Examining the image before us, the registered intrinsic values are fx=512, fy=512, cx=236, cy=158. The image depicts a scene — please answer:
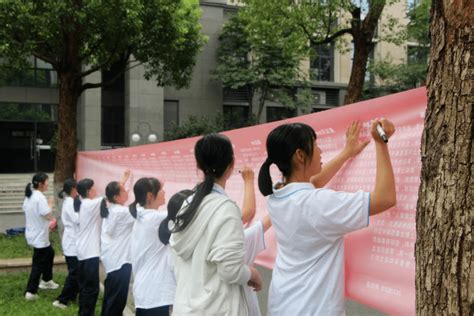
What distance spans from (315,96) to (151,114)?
8275 mm

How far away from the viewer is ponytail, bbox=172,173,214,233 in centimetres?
220

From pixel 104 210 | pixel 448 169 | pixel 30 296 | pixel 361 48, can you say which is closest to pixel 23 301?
pixel 30 296

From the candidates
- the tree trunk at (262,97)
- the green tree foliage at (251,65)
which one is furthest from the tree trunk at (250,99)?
the tree trunk at (262,97)

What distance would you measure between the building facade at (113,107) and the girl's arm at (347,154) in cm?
1828

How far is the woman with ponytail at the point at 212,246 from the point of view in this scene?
211cm

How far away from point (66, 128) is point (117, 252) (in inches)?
231

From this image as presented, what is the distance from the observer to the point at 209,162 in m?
2.29

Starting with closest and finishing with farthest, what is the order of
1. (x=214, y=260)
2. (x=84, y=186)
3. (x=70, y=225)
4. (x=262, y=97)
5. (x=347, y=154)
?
1. (x=214, y=260)
2. (x=347, y=154)
3. (x=84, y=186)
4. (x=70, y=225)
5. (x=262, y=97)

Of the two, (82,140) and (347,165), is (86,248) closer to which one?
(347,165)

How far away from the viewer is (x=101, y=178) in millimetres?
7473

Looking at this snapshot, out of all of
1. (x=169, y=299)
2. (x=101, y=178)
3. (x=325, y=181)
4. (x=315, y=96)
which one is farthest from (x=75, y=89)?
(x=315, y=96)

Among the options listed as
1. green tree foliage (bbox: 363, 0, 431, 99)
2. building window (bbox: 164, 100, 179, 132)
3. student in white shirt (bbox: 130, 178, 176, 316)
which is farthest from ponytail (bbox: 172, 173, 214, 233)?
building window (bbox: 164, 100, 179, 132)

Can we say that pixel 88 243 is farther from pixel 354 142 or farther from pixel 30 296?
pixel 354 142

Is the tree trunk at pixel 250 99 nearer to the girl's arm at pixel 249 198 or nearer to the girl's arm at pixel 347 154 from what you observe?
the girl's arm at pixel 249 198
